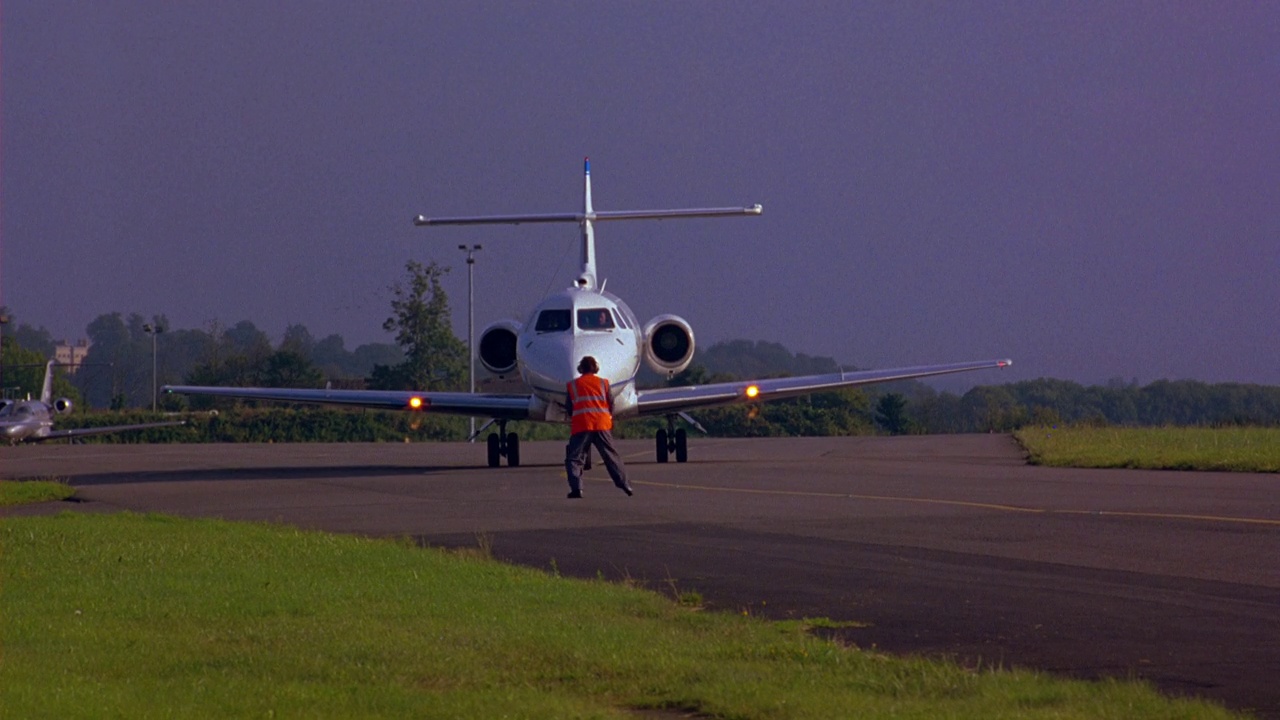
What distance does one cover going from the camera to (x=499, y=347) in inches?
1150

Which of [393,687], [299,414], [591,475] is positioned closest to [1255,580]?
[393,687]

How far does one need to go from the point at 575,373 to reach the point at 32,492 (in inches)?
350

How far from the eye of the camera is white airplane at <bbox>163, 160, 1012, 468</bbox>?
25844 millimetres

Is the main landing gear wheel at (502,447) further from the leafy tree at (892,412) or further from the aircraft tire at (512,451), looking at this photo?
the leafy tree at (892,412)

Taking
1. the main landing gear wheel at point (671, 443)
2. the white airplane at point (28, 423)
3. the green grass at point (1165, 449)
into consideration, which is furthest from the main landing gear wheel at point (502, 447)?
the white airplane at point (28, 423)

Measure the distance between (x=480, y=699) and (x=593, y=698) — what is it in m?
0.54

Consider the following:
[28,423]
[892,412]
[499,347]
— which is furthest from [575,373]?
[892,412]

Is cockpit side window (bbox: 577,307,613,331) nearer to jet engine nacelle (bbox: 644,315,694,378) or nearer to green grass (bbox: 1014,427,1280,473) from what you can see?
jet engine nacelle (bbox: 644,315,694,378)

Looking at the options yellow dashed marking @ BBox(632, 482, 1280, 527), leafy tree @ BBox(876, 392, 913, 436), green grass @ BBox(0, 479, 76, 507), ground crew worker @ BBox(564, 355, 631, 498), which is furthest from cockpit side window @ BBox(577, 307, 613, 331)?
leafy tree @ BBox(876, 392, 913, 436)

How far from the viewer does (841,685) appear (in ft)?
A: 22.2

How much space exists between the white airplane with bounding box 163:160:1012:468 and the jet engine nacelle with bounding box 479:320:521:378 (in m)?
0.02

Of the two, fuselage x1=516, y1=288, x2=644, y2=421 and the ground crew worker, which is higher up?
fuselage x1=516, y1=288, x2=644, y2=421

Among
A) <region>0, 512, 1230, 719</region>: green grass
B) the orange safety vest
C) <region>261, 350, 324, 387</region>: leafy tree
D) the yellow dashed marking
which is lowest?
<region>0, 512, 1230, 719</region>: green grass

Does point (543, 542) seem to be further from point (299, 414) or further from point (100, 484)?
point (299, 414)
